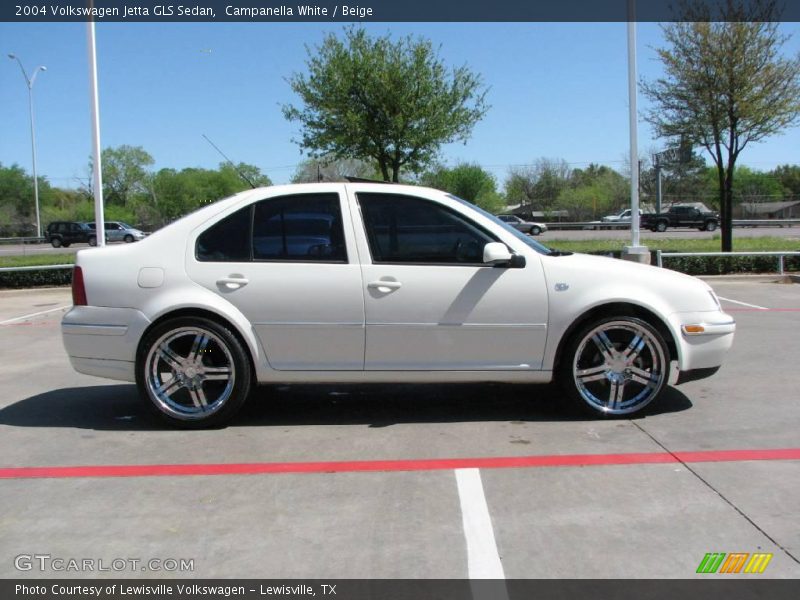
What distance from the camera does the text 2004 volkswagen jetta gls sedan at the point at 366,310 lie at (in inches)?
204

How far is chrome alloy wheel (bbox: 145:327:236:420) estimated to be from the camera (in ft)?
17.1

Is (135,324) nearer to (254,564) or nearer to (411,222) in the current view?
(411,222)

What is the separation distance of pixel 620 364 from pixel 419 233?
1.75 meters

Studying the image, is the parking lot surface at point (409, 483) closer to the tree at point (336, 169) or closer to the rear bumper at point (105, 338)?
the rear bumper at point (105, 338)

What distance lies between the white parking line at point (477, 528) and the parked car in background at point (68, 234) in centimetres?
5061

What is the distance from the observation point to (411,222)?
534cm

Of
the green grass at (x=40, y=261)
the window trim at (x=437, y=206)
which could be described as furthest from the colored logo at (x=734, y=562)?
the green grass at (x=40, y=261)

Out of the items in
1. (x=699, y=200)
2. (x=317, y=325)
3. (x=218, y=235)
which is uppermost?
(x=699, y=200)

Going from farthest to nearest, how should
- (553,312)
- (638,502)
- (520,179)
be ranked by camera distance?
(520,179) → (553,312) → (638,502)
